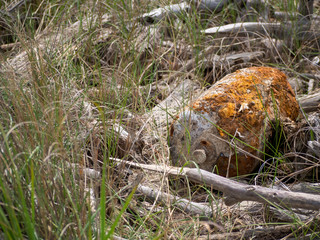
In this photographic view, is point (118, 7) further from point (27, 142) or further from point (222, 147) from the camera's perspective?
point (27, 142)

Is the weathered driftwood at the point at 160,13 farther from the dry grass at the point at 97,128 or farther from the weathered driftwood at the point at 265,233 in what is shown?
the weathered driftwood at the point at 265,233

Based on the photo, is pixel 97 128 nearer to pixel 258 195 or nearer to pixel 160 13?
pixel 258 195

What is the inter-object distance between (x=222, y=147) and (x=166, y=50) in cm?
188

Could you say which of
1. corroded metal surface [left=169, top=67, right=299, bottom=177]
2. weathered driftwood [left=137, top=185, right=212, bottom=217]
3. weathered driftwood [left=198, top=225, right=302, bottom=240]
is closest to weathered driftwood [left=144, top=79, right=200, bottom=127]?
corroded metal surface [left=169, top=67, right=299, bottom=177]

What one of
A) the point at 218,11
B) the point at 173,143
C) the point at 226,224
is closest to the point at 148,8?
the point at 218,11

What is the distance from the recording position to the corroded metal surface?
2.60 m

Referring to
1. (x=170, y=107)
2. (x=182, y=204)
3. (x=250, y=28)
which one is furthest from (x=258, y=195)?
(x=250, y=28)

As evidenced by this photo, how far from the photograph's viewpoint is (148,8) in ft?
14.6

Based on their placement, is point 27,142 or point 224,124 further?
point 224,124

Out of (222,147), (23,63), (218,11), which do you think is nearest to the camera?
(222,147)

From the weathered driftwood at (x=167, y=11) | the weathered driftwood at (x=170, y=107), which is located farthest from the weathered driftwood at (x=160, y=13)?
the weathered driftwood at (x=170, y=107)

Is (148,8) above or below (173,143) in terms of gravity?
above

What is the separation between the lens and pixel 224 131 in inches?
99.6

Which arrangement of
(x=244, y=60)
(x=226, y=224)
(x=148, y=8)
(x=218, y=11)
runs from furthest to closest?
(x=218, y=11) < (x=148, y=8) < (x=244, y=60) < (x=226, y=224)
